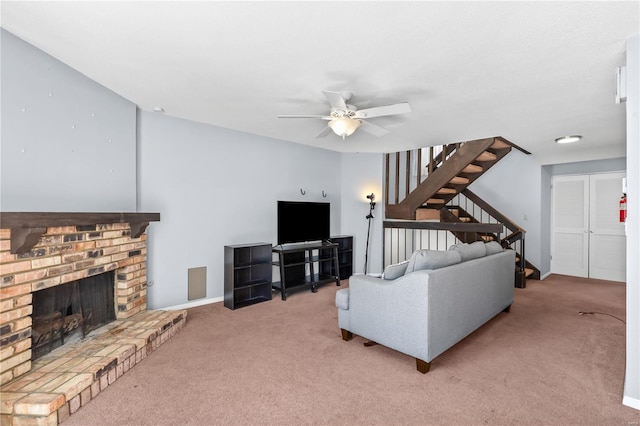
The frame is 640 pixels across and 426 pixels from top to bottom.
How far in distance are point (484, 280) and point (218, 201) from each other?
3315 millimetres

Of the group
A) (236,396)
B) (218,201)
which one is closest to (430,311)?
(236,396)

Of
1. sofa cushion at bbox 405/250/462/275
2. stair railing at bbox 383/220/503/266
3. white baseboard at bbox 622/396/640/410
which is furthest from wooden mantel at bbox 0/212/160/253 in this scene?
stair railing at bbox 383/220/503/266

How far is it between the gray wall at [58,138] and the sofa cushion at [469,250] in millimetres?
3397

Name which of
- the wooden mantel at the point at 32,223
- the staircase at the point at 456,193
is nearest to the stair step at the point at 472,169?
the staircase at the point at 456,193

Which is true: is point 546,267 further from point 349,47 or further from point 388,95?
point 349,47

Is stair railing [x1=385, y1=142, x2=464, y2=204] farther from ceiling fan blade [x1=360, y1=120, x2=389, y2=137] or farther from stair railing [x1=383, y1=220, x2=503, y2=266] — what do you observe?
ceiling fan blade [x1=360, y1=120, x2=389, y2=137]

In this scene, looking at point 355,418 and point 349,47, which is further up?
point 349,47

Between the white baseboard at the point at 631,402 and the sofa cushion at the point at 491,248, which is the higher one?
the sofa cushion at the point at 491,248

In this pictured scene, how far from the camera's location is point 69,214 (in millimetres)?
2279

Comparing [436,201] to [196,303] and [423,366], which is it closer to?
[423,366]

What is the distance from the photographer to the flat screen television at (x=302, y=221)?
456cm

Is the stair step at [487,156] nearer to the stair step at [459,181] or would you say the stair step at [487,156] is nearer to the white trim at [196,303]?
the stair step at [459,181]

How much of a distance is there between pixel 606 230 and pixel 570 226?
0.51m

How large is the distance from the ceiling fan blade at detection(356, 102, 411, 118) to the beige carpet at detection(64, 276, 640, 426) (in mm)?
2130
